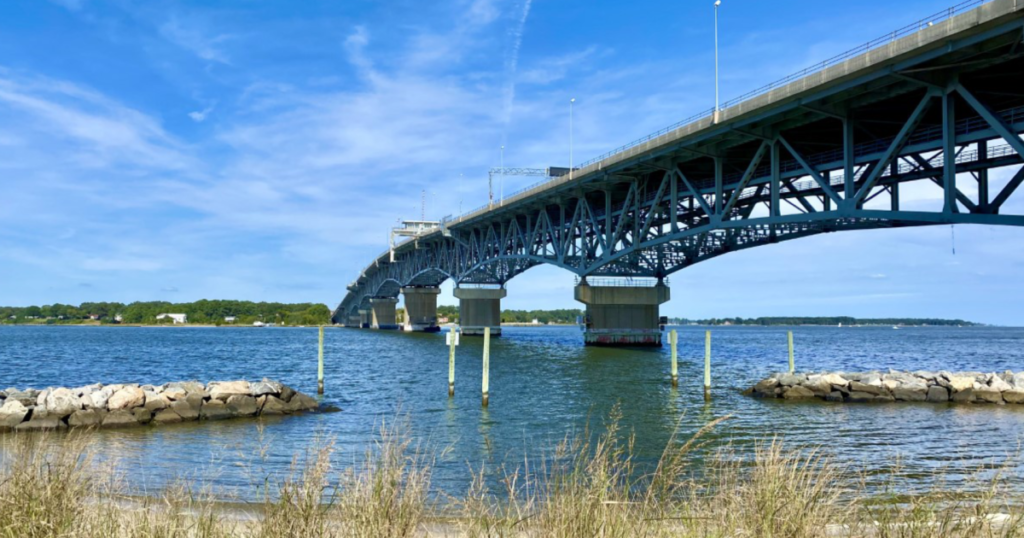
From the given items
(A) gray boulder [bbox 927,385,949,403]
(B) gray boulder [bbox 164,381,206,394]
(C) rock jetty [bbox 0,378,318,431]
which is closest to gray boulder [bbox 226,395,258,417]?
(C) rock jetty [bbox 0,378,318,431]

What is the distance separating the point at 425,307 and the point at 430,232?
→ 1327 inches

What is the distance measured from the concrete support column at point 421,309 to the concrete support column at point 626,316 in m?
60.9

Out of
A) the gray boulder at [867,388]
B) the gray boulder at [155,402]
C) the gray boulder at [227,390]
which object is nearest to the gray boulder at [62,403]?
the gray boulder at [155,402]

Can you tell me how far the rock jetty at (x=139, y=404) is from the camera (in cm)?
2288

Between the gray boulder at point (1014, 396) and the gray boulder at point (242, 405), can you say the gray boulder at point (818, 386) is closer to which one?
the gray boulder at point (1014, 396)

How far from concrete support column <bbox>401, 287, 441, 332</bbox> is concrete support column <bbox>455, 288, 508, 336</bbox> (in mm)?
32451

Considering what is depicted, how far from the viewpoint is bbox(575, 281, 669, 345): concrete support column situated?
73.0m

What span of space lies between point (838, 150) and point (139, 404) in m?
32.7

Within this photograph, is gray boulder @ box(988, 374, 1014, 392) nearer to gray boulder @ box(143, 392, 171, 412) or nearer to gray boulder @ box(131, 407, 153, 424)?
gray boulder @ box(143, 392, 171, 412)

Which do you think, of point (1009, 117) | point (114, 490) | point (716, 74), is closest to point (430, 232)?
point (716, 74)

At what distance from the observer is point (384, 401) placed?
30.9 m

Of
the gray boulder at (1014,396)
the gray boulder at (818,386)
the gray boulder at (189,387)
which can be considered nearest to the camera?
the gray boulder at (189,387)

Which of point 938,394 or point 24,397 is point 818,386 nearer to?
point 938,394

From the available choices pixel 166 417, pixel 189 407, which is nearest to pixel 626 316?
pixel 189 407
